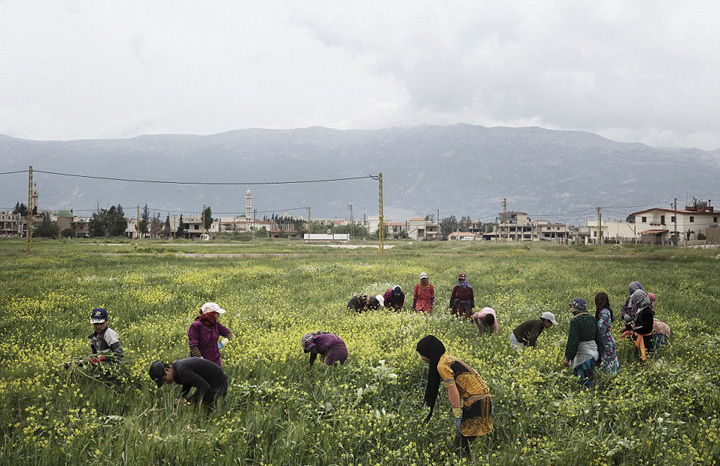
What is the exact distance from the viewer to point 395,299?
1641cm

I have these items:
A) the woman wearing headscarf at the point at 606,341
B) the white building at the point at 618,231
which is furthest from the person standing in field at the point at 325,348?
the white building at the point at 618,231

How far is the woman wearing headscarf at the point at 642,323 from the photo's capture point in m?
10.7

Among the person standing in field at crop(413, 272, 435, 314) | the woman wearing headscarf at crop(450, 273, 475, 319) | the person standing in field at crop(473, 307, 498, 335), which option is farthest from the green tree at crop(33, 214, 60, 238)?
the person standing in field at crop(473, 307, 498, 335)

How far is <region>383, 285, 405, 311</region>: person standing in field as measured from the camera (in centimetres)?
1616

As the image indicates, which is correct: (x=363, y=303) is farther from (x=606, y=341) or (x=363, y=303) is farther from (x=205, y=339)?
(x=606, y=341)

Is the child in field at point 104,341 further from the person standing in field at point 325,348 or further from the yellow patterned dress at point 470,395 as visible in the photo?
the yellow patterned dress at point 470,395

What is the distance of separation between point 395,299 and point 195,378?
9.90m

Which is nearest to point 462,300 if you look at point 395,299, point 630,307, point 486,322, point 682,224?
point 486,322

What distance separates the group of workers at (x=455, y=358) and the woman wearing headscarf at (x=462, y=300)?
2.58ft

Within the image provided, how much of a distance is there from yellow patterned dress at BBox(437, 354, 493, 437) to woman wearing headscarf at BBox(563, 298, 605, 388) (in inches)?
123

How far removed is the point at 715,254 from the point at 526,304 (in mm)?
37007

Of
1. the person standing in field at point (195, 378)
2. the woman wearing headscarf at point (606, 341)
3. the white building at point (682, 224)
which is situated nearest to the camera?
the person standing in field at point (195, 378)

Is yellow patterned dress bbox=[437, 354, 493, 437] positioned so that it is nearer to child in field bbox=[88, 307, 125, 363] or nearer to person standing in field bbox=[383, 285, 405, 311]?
child in field bbox=[88, 307, 125, 363]

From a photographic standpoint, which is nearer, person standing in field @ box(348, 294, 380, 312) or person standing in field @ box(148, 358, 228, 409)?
person standing in field @ box(148, 358, 228, 409)
